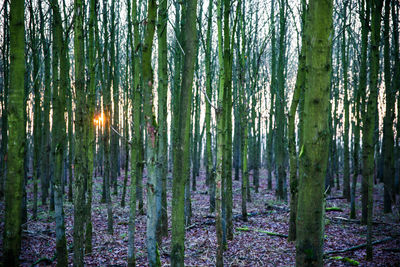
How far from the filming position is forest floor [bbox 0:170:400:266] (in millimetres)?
6102

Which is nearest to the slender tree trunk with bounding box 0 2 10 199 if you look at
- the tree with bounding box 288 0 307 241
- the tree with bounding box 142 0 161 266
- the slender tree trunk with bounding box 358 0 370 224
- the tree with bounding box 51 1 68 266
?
the tree with bounding box 51 1 68 266

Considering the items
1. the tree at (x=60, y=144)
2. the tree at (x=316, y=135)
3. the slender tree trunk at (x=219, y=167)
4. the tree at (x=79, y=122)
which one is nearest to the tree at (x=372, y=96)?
the slender tree trunk at (x=219, y=167)

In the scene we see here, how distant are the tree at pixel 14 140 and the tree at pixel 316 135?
3.18m

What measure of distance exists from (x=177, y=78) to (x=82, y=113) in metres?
4.75

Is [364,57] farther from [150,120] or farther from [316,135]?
[150,120]

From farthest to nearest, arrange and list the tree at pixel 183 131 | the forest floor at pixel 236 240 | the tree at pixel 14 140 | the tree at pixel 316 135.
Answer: the forest floor at pixel 236 240 → the tree at pixel 14 140 → the tree at pixel 183 131 → the tree at pixel 316 135

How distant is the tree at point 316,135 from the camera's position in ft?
7.87

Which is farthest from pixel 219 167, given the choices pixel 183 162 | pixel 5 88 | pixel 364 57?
pixel 5 88

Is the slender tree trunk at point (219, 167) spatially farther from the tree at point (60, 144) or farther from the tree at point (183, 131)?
the tree at point (60, 144)

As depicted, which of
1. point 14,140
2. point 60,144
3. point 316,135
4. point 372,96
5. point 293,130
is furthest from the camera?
point 293,130

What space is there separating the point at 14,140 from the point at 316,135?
3.30m

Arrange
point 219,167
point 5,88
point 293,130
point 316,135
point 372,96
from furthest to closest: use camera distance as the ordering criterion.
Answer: point 5,88, point 293,130, point 372,96, point 219,167, point 316,135

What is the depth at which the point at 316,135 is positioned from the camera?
7.88 feet

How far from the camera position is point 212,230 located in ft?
28.1
